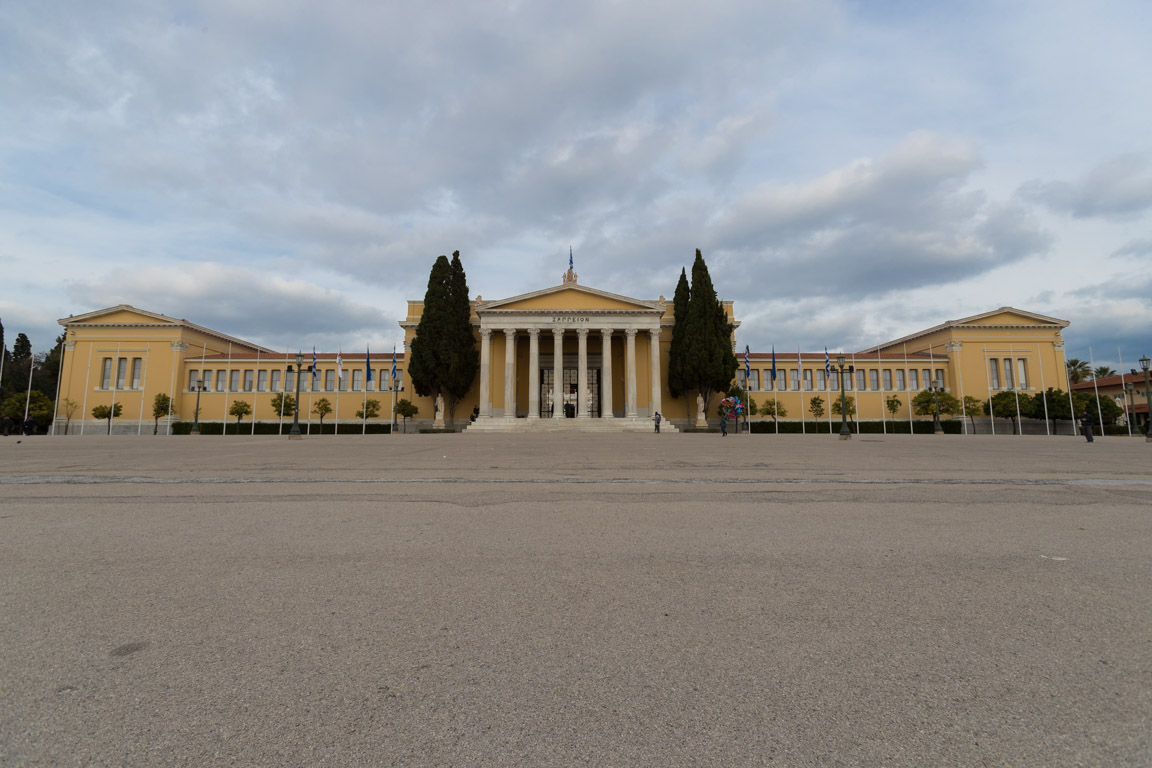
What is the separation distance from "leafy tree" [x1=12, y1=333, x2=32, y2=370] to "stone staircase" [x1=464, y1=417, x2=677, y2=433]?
68210 mm

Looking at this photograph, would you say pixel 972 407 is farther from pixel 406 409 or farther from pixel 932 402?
pixel 406 409

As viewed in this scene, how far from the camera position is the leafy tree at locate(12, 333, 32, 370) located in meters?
71.8

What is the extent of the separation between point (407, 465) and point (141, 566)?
27.7ft

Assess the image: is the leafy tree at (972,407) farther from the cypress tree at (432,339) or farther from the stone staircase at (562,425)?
the cypress tree at (432,339)

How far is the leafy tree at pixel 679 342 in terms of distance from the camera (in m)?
44.1

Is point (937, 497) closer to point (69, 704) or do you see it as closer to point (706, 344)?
point (69, 704)

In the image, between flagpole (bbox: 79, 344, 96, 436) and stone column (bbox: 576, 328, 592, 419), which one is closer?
stone column (bbox: 576, 328, 592, 419)

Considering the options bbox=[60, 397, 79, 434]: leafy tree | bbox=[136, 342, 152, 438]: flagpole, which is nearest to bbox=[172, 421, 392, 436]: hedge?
bbox=[136, 342, 152, 438]: flagpole

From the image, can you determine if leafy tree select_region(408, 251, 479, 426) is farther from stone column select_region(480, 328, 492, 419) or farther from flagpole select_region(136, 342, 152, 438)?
flagpole select_region(136, 342, 152, 438)

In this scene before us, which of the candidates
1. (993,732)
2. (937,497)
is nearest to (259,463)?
(937,497)

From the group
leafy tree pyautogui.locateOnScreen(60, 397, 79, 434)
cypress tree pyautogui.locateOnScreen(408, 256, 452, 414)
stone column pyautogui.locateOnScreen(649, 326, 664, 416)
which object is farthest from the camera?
leafy tree pyautogui.locateOnScreen(60, 397, 79, 434)

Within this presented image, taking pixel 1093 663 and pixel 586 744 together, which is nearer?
pixel 586 744

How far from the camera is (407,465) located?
495 inches

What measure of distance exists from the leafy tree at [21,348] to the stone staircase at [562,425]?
224ft
